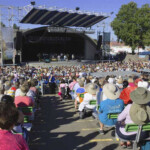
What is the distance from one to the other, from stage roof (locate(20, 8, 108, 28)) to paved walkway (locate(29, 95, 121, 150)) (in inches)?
779

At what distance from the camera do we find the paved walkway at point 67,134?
432 centimetres

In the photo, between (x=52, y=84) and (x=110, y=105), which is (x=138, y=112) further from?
(x=52, y=84)

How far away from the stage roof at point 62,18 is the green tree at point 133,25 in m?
8.03

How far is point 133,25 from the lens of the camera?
35750mm

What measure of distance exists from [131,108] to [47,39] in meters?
29.0

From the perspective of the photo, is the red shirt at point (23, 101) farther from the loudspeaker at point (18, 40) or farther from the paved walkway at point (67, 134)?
the loudspeaker at point (18, 40)

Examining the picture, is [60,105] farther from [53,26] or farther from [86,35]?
[86,35]

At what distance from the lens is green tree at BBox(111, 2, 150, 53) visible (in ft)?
116

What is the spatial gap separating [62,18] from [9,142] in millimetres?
28169

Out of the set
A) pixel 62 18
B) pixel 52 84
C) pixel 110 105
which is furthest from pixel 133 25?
pixel 110 105

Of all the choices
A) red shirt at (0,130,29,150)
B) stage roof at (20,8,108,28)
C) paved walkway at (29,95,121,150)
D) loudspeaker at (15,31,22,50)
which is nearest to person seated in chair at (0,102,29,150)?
red shirt at (0,130,29,150)

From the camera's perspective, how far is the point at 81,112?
619 cm

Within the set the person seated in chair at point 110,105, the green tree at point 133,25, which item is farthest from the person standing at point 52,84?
the green tree at point 133,25

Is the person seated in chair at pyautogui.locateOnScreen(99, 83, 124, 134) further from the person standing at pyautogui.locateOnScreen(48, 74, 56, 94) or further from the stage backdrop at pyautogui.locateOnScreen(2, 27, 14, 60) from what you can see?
the stage backdrop at pyautogui.locateOnScreen(2, 27, 14, 60)
